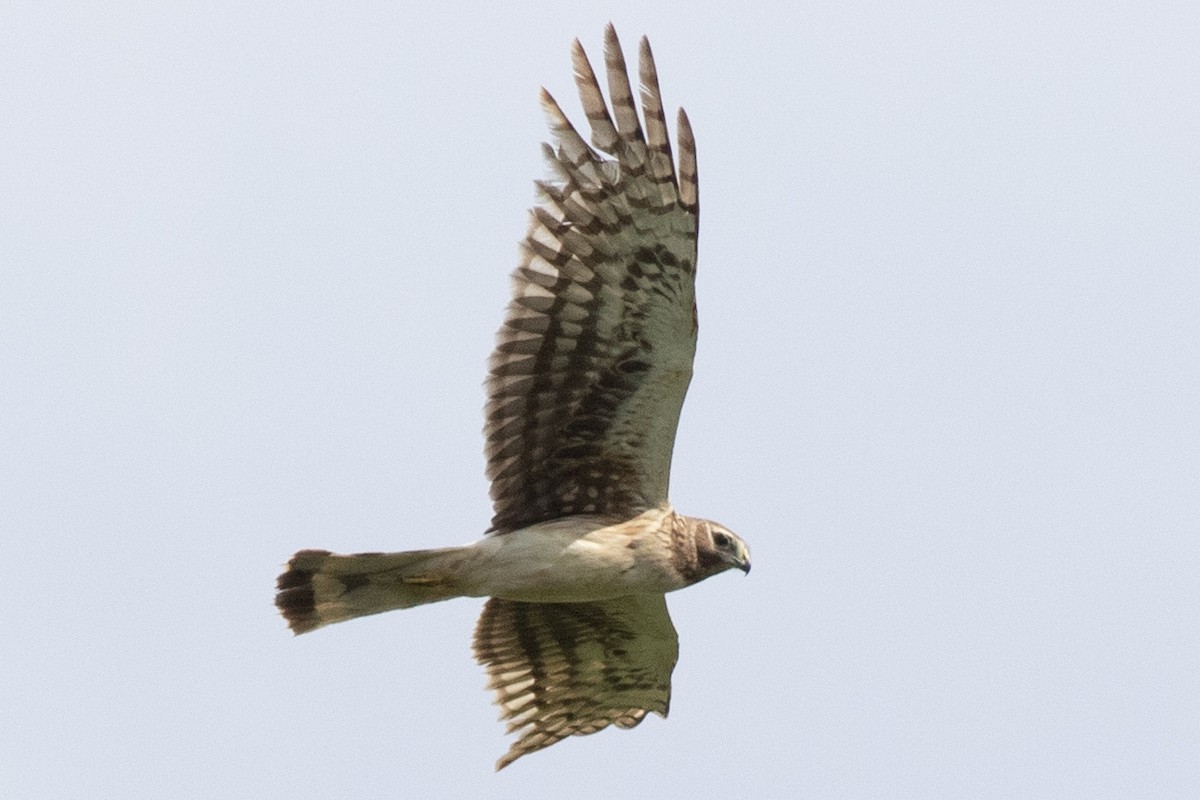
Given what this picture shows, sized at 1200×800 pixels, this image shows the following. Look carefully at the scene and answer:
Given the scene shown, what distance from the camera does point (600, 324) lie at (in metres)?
10.7

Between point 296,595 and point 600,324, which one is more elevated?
point 600,324

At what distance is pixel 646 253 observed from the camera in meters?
10.4

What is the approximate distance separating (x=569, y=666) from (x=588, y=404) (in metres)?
2.01

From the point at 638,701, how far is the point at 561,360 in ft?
8.40

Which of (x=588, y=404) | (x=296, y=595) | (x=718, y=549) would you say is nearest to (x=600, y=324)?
(x=588, y=404)

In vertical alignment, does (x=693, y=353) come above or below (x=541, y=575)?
above

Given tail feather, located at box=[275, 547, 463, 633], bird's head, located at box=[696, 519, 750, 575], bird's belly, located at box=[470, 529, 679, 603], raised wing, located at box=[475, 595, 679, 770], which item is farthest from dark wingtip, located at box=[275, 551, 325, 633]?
bird's head, located at box=[696, 519, 750, 575]

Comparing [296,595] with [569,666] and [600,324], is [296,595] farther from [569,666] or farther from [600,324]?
[600,324]

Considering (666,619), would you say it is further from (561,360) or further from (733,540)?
(561,360)

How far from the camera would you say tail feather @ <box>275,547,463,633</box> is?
1078 centimetres

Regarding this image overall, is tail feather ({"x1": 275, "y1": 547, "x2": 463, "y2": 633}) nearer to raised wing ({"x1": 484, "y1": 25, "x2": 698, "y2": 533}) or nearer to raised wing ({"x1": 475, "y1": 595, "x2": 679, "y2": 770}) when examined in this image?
raised wing ({"x1": 484, "y1": 25, "x2": 698, "y2": 533})

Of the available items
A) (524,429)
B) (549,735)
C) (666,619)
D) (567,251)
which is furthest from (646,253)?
(549,735)

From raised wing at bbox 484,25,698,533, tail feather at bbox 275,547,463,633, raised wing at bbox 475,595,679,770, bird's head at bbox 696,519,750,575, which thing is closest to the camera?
raised wing at bbox 484,25,698,533

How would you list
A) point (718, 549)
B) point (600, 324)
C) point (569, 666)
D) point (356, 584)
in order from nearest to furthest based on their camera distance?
point (600, 324)
point (356, 584)
point (718, 549)
point (569, 666)
